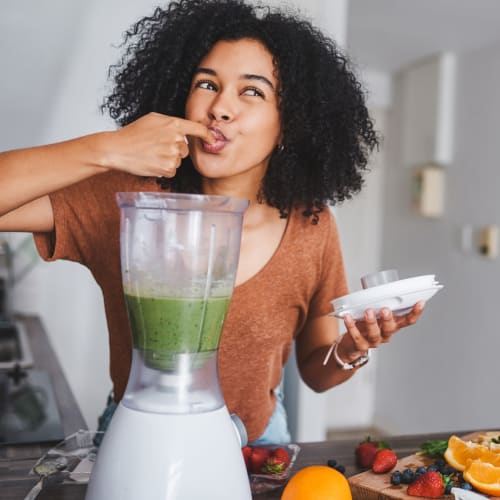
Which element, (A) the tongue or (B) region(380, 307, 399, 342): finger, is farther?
(A) the tongue

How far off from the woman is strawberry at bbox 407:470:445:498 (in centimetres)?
20

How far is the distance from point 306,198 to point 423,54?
7.99 ft

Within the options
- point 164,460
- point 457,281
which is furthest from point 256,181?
point 457,281

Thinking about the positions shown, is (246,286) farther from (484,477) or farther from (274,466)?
(484,477)

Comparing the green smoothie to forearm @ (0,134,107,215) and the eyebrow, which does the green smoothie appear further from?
the eyebrow

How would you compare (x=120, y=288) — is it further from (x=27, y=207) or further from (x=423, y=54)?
(x=423, y=54)

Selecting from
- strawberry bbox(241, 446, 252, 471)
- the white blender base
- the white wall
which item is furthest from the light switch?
the white blender base

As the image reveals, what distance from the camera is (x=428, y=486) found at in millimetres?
841

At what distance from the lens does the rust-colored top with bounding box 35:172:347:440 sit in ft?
3.65

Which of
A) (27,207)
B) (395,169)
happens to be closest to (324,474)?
(27,207)

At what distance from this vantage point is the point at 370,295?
85 cm

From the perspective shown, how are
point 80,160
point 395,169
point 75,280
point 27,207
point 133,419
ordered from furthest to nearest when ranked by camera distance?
point 395,169, point 75,280, point 27,207, point 80,160, point 133,419

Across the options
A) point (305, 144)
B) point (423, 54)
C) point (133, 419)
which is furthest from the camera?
point (423, 54)

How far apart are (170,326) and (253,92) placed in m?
0.52
